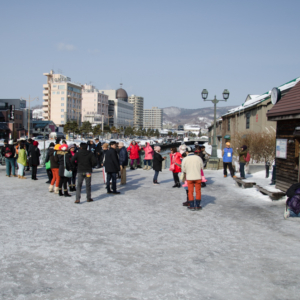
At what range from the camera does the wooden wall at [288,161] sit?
10117mm

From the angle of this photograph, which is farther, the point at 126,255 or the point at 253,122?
the point at 253,122

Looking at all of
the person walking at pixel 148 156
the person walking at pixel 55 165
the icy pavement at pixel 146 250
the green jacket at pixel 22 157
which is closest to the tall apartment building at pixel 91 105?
the person walking at pixel 148 156

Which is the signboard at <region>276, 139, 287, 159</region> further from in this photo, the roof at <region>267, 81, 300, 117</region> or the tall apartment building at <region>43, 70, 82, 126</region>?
the tall apartment building at <region>43, 70, 82, 126</region>

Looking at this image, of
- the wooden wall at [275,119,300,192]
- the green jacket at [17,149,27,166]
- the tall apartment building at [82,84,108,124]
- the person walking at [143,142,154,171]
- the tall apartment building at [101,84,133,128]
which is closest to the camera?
the wooden wall at [275,119,300,192]

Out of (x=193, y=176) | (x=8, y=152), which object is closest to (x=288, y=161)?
Answer: (x=193, y=176)

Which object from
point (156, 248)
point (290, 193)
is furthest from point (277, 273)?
point (290, 193)

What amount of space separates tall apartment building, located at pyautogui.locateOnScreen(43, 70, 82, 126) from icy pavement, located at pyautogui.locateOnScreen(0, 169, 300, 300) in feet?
380

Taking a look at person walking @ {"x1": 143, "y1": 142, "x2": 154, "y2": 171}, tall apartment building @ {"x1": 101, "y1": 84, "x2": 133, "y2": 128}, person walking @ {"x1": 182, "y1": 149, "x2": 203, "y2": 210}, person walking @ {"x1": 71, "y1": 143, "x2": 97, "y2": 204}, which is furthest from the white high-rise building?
person walking @ {"x1": 182, "y1": 149, "x2": 203, "y2": 210}

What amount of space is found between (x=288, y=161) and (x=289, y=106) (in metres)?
1.86

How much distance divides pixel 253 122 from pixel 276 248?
78.2 ft

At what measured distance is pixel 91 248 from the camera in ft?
18.3

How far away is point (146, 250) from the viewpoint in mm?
5504

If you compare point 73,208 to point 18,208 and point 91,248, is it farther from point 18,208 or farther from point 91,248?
point 91,248

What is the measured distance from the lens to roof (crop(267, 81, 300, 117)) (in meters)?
9.81
